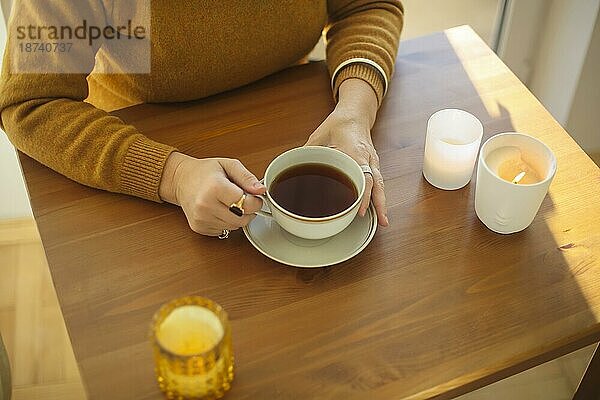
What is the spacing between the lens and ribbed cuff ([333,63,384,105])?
3.55 ft

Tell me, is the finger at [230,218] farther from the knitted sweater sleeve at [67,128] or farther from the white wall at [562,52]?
the white wall at [562,52]

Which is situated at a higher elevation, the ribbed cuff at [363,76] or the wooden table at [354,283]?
the ribbed cuff at [363,76]

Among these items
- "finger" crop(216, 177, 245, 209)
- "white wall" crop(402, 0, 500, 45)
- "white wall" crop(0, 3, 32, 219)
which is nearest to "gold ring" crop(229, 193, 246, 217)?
"finger" crop(216, 177, 245, 209)

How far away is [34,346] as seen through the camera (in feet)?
5.25

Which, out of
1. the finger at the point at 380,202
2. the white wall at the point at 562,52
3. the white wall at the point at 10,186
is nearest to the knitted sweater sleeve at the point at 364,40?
the finger at the point at 380,202

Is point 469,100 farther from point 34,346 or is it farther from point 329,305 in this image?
point 34,346

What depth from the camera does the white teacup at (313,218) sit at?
825 millimetres

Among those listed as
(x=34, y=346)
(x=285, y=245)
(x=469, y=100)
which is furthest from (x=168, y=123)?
(x=34, y=346)

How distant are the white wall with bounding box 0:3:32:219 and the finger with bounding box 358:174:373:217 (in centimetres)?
101

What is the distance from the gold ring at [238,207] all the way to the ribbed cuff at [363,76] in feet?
1.07

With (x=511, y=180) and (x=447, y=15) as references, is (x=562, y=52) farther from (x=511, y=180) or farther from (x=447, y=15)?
(x=511, y=180)

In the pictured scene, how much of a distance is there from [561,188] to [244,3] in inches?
20.3

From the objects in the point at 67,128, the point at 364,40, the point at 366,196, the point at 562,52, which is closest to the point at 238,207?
the point at 366,196

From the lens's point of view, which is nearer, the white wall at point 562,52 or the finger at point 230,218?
the finger at point 230,218
